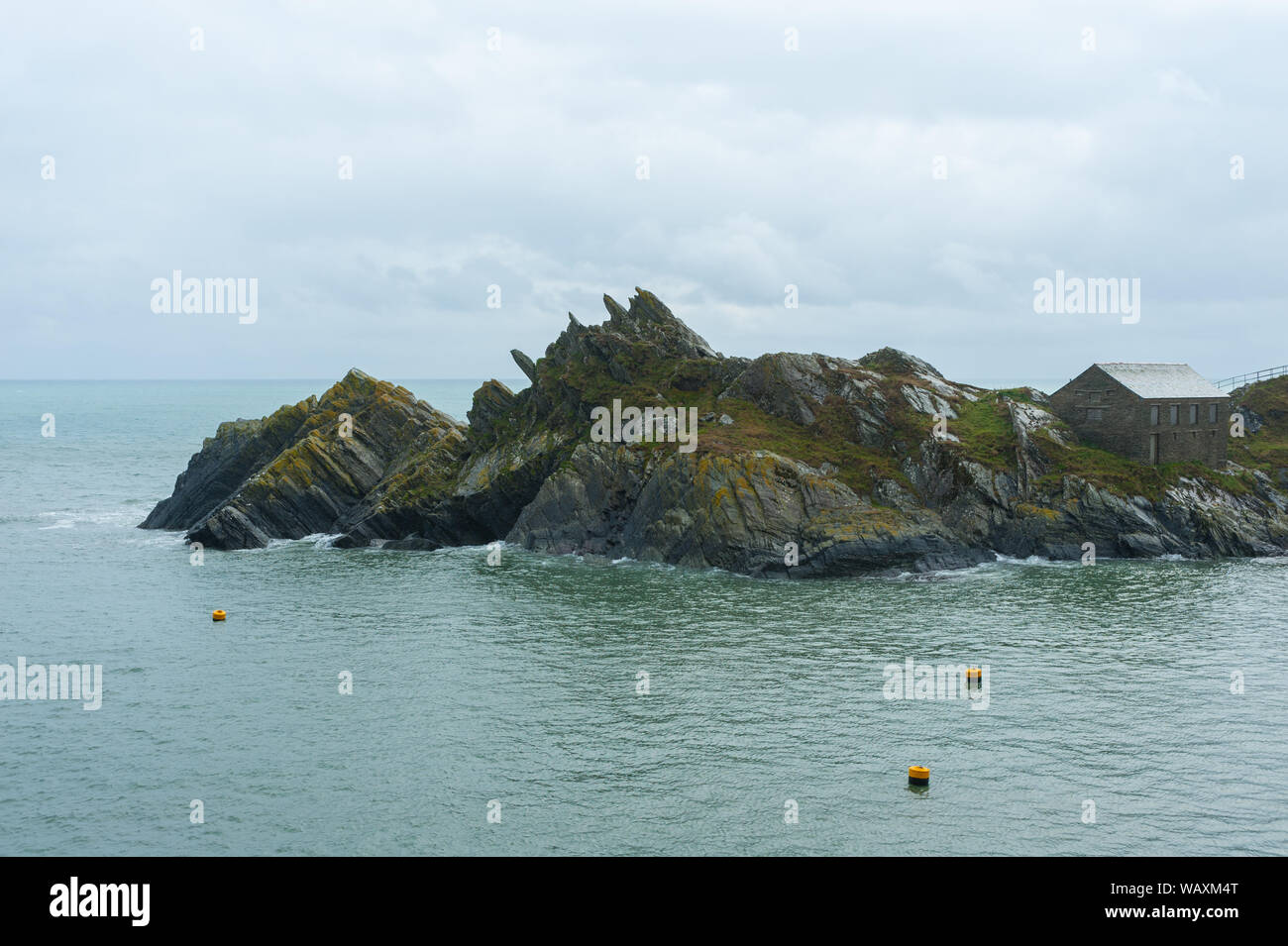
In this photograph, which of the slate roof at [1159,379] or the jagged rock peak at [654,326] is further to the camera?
the jagged rock peak at [654,326]

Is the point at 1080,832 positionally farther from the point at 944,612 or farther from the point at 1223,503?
the point at 1223,503

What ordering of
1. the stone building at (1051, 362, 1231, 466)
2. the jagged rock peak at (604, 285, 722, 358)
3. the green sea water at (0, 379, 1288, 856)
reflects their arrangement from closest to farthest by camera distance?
the green sea water at (0, 379, 1288, 856), the stone building at (1051, 362, 1231, 466), the jagged rock peak at (604, 285, 722, 358)

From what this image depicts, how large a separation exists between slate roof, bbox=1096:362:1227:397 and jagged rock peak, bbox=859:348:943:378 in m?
19.7

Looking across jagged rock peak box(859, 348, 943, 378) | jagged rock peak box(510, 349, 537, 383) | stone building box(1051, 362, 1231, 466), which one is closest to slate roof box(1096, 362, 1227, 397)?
stone building box(1051, 362, 1231, 466)

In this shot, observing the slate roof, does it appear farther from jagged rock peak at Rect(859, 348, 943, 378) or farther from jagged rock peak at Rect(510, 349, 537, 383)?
jagged rock peak at Rect(510, 349, 537, 383)

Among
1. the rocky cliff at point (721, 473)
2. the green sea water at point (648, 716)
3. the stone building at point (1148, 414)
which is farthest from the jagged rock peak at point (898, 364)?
the green sea water at point (648, 716)

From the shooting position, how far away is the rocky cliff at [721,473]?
260ft

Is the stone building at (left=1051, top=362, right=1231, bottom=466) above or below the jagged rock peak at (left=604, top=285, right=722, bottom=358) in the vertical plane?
below

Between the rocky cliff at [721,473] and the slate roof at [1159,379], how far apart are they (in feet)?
23.0

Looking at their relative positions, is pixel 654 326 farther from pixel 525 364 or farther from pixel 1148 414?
pixel 1148 414

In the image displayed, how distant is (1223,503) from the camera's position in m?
83.5

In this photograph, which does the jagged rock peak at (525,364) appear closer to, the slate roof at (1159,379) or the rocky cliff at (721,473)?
the rocky cliff at (721,473)

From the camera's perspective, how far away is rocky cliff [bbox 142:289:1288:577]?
260 ft
